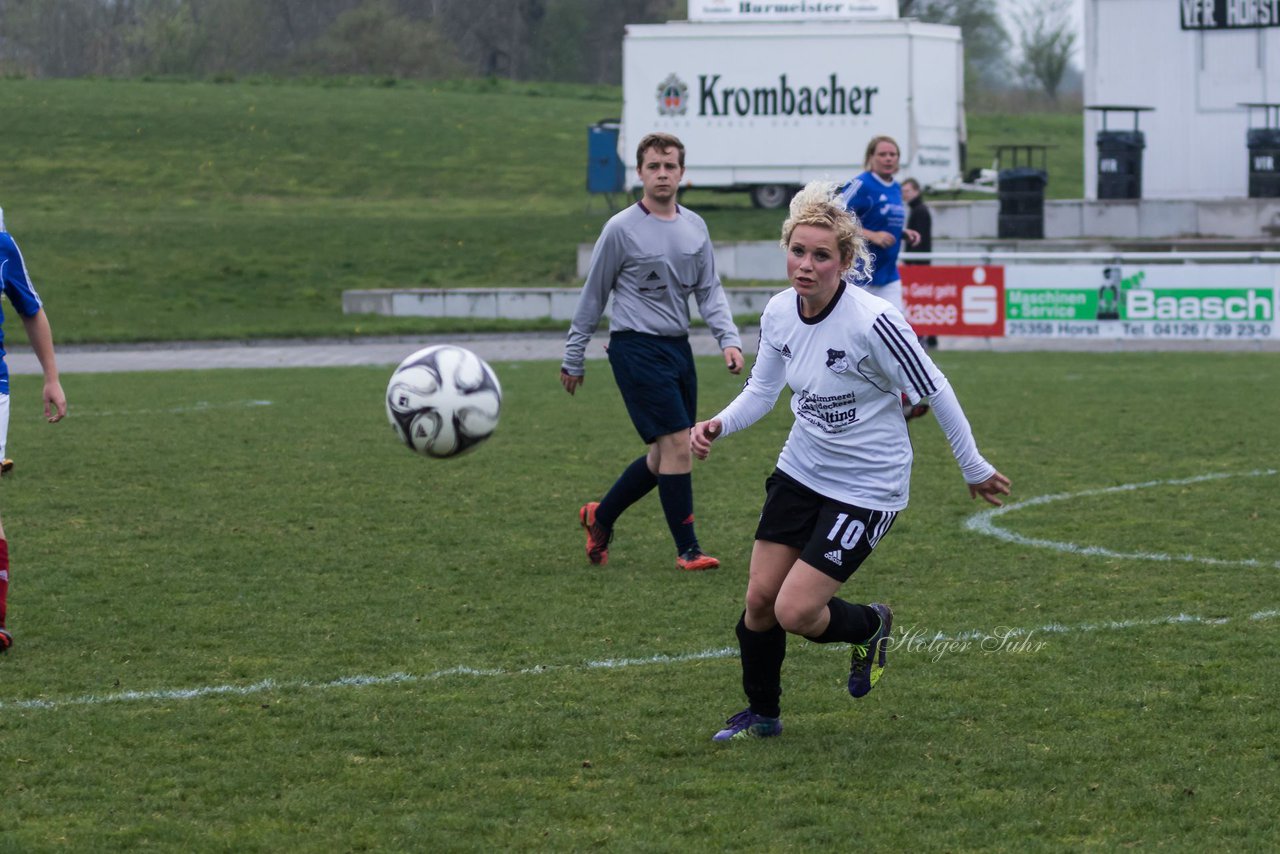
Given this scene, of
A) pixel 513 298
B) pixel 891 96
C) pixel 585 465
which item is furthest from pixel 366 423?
pixel 891 96

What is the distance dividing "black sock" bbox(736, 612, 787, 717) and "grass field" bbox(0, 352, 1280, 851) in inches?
5.5

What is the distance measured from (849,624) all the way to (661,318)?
2.75m

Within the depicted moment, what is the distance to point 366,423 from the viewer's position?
43.8ft

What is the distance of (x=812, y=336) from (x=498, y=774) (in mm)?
1588

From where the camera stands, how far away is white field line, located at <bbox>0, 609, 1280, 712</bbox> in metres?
5.61

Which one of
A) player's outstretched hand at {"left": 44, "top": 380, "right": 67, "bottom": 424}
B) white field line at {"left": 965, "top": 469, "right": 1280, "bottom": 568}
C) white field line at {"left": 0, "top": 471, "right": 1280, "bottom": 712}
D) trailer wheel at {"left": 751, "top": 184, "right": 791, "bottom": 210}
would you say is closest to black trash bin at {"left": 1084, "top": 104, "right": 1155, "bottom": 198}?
trailer wheel at {"left": 751, "top": 184, "right": 791, "bottom": 210}

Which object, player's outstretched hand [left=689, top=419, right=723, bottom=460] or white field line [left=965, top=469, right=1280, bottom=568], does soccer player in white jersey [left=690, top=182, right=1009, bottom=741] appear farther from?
white field line [left=965, top=469, right=1280, bottom=568]

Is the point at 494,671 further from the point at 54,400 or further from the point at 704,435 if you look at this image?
the point at 54,400

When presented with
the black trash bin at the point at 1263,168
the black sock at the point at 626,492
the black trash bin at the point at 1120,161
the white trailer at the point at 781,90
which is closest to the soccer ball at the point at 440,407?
the black sock at the point at 626,492

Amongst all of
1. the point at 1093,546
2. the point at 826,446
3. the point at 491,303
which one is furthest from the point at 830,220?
the point at 491,303

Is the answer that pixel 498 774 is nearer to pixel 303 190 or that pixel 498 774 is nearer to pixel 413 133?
pixel 303 190

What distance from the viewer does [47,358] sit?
21.1 feet

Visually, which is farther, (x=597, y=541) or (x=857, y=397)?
(x=597, y=541)

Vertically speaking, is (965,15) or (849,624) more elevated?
(965,15)
